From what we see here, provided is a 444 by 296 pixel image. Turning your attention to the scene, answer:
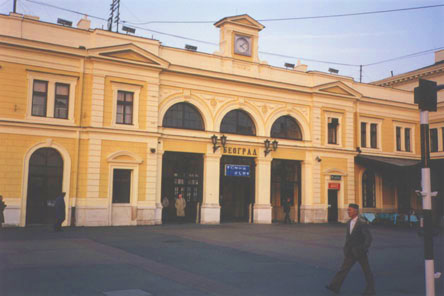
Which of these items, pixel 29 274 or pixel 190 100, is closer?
pixel 29 274

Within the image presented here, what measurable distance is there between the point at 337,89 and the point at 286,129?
5109 mm

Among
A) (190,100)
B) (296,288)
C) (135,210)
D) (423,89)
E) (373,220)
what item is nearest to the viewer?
(423,89)

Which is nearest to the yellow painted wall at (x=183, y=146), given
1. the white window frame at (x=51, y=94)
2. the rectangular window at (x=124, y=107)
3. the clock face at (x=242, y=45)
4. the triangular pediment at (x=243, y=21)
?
the rectangular window at (x=124, y=107)

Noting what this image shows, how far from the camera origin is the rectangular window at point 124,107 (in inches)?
969

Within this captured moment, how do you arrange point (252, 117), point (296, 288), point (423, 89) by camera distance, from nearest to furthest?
1. point (423, 89)
2. point (296, 288)
3. point (252, 117)

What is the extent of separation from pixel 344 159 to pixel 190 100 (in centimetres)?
1237

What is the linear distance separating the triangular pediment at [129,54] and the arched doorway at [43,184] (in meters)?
5.79

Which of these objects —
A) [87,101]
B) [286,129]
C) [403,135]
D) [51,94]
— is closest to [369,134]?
[403,135]

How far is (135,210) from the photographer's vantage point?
953 inches

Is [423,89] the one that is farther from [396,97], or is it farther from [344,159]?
[396,97]

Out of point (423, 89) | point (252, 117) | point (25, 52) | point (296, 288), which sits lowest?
point (296, 288)

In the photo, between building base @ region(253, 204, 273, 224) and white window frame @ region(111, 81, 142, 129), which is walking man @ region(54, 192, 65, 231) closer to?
white window frame @ region(111, 81, 142, 129)

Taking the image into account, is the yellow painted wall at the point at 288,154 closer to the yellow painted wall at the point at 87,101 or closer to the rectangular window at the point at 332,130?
the rectangular window at the point at 332,130

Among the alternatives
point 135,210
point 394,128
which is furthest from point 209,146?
point 394,128
